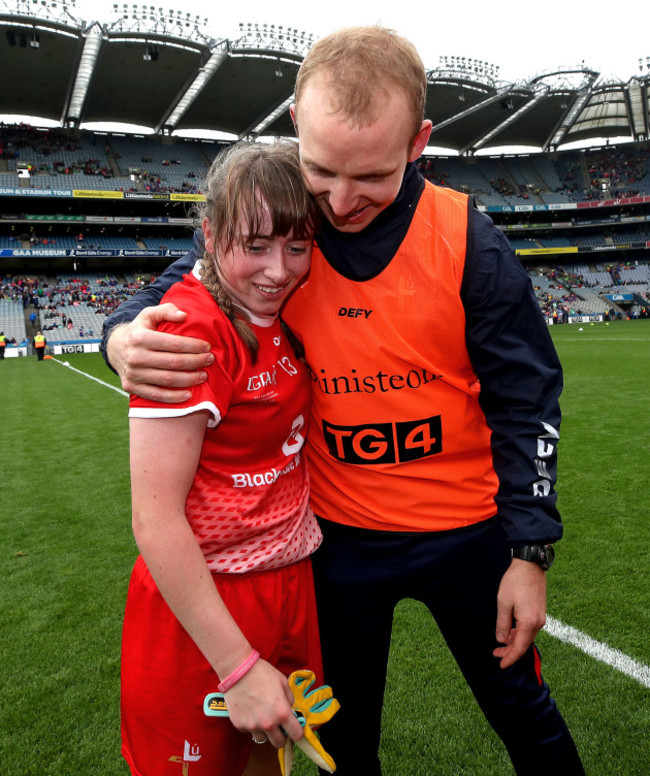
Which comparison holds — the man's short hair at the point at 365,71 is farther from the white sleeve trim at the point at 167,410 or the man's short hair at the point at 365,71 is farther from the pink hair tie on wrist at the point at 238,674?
the pink hair tie on wrist at the point at 238,674

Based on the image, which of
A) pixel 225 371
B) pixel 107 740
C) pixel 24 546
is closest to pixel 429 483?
pixel 225 371

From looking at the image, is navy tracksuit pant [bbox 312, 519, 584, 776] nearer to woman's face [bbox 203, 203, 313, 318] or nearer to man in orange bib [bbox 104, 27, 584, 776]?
man in orange bib [bbox 104, 27, 584, 776]

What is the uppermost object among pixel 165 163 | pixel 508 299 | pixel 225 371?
pixel 165 163

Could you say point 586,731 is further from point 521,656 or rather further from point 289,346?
point 289,346

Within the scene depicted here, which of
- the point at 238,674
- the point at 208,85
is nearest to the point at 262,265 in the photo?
the point at 238,674

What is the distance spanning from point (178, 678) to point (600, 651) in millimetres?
2503

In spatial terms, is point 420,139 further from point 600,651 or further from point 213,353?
point 600,651

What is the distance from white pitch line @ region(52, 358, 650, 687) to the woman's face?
8.92ft

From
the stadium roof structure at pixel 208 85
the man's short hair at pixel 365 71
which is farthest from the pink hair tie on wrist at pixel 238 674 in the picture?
the stadium roof structure at pixel 208 85

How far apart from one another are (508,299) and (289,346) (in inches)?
23.6

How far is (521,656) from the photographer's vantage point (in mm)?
1610

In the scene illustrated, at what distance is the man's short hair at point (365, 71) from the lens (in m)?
1.22

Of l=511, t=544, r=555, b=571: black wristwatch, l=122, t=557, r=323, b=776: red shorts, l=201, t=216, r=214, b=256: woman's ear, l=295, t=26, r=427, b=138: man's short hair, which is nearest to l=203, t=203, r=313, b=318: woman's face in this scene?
l=201, t=216, r=214, b=256: woman's ear

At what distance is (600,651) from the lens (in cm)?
303
